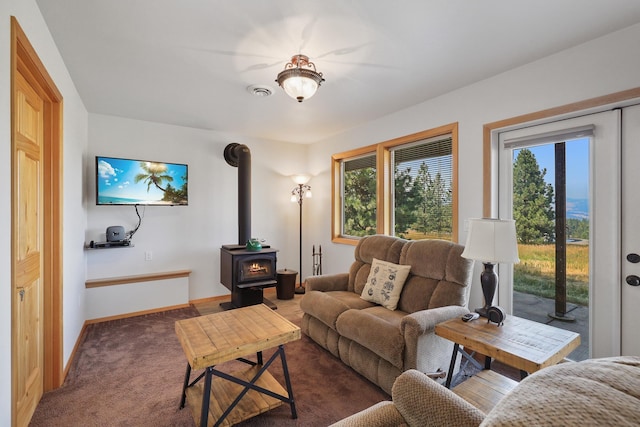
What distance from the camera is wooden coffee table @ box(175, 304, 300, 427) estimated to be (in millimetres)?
1713

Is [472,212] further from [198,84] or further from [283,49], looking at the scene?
[198,84]

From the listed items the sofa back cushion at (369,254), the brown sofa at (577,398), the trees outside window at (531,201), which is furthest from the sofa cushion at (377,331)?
the brown sofa at (577,398)

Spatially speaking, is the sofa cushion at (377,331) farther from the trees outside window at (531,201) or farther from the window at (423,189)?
the trees outside window at (531,201)

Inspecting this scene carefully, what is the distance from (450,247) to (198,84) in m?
2.78

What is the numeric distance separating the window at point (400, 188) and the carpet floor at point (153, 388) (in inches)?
70.2

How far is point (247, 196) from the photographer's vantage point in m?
4.29

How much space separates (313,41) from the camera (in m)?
2.10

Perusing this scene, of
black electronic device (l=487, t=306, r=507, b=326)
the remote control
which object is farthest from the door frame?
black electronic device (l=487, t=306, r=507, b=326)

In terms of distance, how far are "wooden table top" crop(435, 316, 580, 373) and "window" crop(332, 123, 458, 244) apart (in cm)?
122

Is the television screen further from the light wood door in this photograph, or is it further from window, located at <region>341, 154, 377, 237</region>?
window, located at <region>341, 154, 377, 237</region>

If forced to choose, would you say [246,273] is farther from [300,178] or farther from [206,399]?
[206,399]

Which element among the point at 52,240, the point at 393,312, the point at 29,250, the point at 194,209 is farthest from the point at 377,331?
the point at 194,209

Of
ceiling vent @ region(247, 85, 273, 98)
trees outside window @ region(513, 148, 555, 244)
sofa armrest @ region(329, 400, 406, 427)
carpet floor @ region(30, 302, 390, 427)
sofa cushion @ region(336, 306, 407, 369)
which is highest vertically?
ceiling vent @ region(247, 85, 273, 98)

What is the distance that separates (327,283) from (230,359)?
1.66 m
